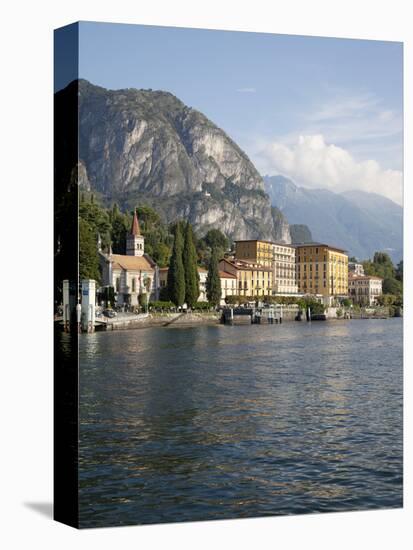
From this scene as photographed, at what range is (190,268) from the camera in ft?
43.4

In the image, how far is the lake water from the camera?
10.7m

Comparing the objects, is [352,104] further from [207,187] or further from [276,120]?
[207,187]

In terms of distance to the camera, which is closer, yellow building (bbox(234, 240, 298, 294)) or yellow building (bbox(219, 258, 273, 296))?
yellow building (bbox(219, 258, 273, 296))

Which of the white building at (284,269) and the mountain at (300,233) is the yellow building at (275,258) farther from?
the mountain at (300,233)

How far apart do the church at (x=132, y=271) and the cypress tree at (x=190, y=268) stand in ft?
1.27

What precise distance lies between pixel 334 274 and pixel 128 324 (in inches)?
120

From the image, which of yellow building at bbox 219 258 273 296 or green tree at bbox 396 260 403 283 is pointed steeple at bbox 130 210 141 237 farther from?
green tree at bbox 396 260 403 283

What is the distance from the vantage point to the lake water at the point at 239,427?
1069 cm

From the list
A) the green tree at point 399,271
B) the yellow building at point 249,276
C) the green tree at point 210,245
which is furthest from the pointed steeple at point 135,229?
the green tree at point 399,271

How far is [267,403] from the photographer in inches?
476

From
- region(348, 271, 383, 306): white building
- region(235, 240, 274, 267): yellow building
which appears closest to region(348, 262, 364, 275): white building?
region(348, 271, 383, 306): white building

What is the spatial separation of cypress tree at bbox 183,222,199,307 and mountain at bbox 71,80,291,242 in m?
0.18

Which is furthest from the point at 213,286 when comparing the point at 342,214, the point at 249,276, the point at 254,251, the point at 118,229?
the point at 342,214

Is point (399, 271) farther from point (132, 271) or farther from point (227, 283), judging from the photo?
point (132, 271)
